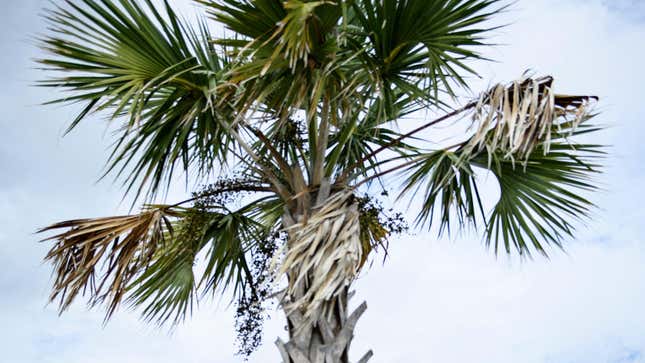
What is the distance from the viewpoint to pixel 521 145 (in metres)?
4.05

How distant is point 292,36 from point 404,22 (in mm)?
751

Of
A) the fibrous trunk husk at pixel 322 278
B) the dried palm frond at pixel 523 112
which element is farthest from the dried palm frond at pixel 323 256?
the dried palm frond at pixel 523 112

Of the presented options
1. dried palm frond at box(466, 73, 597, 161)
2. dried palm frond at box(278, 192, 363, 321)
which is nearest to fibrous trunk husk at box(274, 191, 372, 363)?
dried palm frond at box(278, 192, 363, 321)

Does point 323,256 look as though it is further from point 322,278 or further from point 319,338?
point 319,338

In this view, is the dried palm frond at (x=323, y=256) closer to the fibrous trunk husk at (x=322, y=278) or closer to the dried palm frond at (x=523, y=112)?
the fibrous trunk husk at (x=322, y=278)

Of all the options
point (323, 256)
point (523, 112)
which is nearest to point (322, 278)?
point (323, 256)

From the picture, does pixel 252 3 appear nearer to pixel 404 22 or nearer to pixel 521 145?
pixel 404 22

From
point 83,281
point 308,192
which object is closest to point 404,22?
point 308,192

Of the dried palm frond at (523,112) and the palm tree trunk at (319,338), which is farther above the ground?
the dried palm frond at (523,112)

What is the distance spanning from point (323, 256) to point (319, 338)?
553 millimetres

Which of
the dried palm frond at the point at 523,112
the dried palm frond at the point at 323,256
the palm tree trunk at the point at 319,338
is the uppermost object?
the dried palm frond at the point at 523,112

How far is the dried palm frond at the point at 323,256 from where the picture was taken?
161 inches

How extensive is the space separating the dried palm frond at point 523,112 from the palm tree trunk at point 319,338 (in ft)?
4.36

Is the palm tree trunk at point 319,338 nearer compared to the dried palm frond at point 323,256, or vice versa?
the dried palm frond at point 323,256
